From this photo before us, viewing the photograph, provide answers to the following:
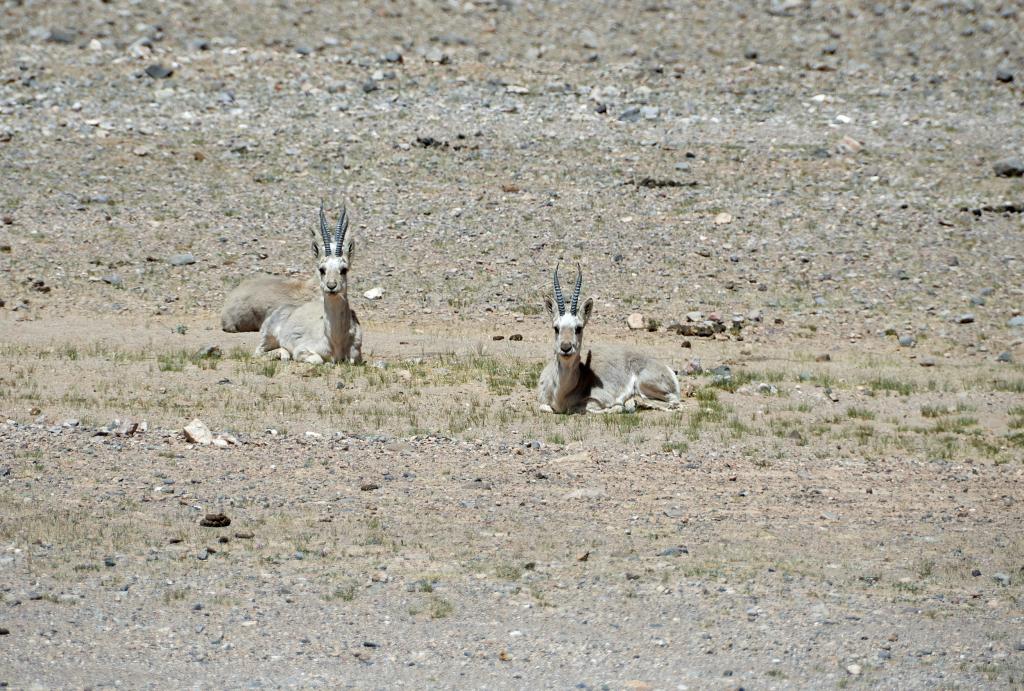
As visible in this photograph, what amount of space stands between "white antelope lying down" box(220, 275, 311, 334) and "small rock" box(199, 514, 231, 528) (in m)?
10.1

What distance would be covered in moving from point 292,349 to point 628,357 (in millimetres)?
4699

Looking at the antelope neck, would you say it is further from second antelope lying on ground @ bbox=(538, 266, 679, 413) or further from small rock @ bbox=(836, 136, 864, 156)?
small rock @ bbox=(836, 136, 864, 156)

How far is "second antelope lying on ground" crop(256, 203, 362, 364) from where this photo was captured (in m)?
18.7

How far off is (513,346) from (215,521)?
10.2 metres

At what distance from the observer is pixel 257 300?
21.4 m

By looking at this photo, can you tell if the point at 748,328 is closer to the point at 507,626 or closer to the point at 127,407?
the point at 127,407

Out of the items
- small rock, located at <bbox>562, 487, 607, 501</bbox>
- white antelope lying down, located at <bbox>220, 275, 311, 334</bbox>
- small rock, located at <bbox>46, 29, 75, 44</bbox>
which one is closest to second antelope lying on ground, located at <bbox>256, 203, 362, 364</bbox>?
white antelope lying down, located at <bbox>220, 275, 311, 334</bbox>

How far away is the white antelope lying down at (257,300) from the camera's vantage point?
21344 millimetres

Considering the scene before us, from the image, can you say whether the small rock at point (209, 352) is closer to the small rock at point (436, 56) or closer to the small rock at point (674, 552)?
the small rock at point (674, 552)

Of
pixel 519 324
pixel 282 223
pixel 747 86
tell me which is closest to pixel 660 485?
pixel 519 324

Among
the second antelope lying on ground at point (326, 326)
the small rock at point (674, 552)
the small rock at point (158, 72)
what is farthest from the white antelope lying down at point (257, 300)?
the small rock at point (158, 72)

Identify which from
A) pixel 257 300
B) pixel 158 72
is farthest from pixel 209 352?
pixel 158 72

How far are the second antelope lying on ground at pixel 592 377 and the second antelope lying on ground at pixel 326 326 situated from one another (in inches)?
125

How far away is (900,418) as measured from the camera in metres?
16.2
